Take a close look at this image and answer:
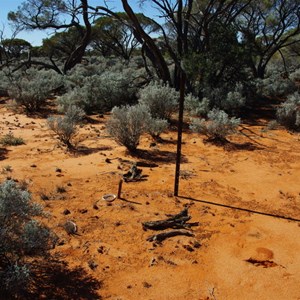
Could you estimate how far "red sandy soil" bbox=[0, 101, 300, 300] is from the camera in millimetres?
3203

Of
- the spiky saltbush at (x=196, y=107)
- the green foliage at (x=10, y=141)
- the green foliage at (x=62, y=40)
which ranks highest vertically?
the green foliage at (x=62, y=40)

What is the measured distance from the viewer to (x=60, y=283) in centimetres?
314

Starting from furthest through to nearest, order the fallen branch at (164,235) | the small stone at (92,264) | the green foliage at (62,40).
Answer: the green foliage at (62,40) → the fallen branch at (164,235) → the small stone at (92,264)

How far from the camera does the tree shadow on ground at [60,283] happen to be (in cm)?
298

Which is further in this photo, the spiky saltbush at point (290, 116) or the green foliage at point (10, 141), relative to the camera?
the spiky saltbush at point (290, 116)

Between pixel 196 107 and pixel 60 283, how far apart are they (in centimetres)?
936

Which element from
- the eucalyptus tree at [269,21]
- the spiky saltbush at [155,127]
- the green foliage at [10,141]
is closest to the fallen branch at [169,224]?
the spiky saltbush at [155,127]

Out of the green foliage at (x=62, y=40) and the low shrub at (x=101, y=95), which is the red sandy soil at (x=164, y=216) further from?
the green foliage at (x=62, y=40)

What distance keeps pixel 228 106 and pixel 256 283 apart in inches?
368

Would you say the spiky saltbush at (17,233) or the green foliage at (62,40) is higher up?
the green foliage at (62,40)

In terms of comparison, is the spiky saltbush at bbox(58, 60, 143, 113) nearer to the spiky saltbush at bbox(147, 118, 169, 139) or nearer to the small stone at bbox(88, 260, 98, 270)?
the spiky saltbush at bbox(147, 118, 169, 139)

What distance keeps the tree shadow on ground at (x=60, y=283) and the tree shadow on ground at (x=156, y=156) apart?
381 cm

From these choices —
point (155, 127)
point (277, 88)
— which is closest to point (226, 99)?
point (155, 127)

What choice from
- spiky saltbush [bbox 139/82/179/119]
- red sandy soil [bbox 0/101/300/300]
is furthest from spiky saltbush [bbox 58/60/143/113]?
red sandy soil [bbox 0/101/300/300]
